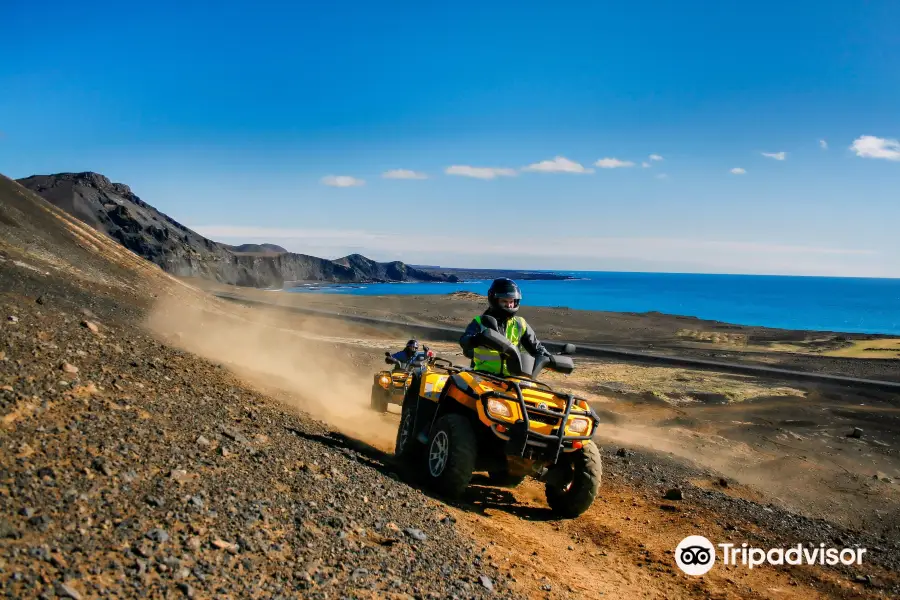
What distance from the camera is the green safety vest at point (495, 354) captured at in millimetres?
8469

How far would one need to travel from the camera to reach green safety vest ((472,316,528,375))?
8.47 m

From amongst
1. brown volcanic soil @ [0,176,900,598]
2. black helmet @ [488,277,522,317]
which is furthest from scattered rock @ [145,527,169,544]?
black helmet @ [488,277,522,317]

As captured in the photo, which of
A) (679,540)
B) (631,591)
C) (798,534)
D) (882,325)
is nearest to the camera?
(631,591)

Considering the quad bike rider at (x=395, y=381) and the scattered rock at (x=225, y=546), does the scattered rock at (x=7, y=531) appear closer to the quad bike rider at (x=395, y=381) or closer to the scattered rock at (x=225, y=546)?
the scattered rock at (x=225, y=546)

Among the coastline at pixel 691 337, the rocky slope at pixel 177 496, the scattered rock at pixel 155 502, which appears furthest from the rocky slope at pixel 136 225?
the scattered rock at pixel 155 502

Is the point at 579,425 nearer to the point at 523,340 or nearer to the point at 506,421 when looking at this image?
the point at 506,421

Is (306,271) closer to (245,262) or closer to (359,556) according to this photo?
(245,262)

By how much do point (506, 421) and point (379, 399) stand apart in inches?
304

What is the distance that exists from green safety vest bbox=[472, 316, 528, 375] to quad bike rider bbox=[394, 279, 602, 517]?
0.05 feet

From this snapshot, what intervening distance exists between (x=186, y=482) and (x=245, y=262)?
15585cm

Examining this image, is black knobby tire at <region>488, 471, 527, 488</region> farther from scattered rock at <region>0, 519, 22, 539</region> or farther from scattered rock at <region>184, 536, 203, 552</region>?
scattered rock at <region>0, 519, 22, 539</region>

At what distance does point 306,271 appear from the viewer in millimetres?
190000

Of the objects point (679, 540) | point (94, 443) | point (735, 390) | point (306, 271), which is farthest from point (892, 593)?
point (306, 271)

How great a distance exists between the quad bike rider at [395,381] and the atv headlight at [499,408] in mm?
6880
